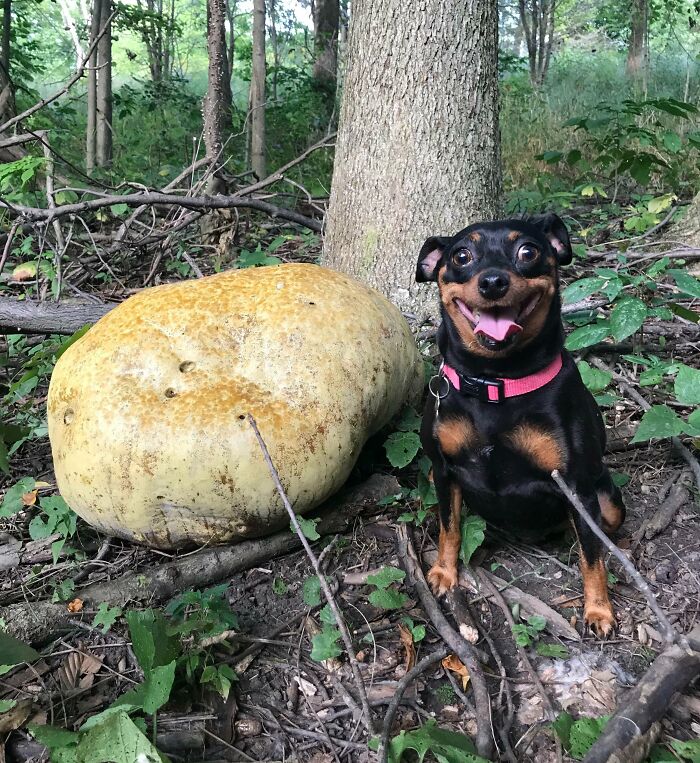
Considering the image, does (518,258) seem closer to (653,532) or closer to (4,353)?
(653,532)

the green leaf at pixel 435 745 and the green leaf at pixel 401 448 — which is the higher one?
the green leaf at pixel 401 448

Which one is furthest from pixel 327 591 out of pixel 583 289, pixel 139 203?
pixel 139 203

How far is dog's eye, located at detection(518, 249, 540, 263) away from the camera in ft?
6.59

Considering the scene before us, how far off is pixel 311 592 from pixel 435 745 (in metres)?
0.76

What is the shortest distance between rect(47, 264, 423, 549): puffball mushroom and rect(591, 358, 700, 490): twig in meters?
1.34

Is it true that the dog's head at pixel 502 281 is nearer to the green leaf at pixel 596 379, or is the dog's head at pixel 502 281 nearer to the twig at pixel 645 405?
the green leaf at pixel 596 379

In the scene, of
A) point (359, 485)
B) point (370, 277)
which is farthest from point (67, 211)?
point (359, 485)

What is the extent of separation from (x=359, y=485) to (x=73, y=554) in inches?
48.0

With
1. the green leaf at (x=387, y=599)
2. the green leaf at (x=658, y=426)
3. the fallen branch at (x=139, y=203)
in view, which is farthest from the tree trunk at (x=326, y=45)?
the green leaf at (x=387, y=599)

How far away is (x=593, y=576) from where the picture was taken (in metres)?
2.18

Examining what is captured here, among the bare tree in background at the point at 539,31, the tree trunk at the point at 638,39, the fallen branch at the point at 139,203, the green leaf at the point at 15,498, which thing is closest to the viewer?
the green leaf at the point at 15,498

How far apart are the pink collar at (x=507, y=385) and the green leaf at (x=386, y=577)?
71 centimetres

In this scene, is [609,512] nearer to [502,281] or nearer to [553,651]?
[553,651]

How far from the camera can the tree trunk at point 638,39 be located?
11.8 m
